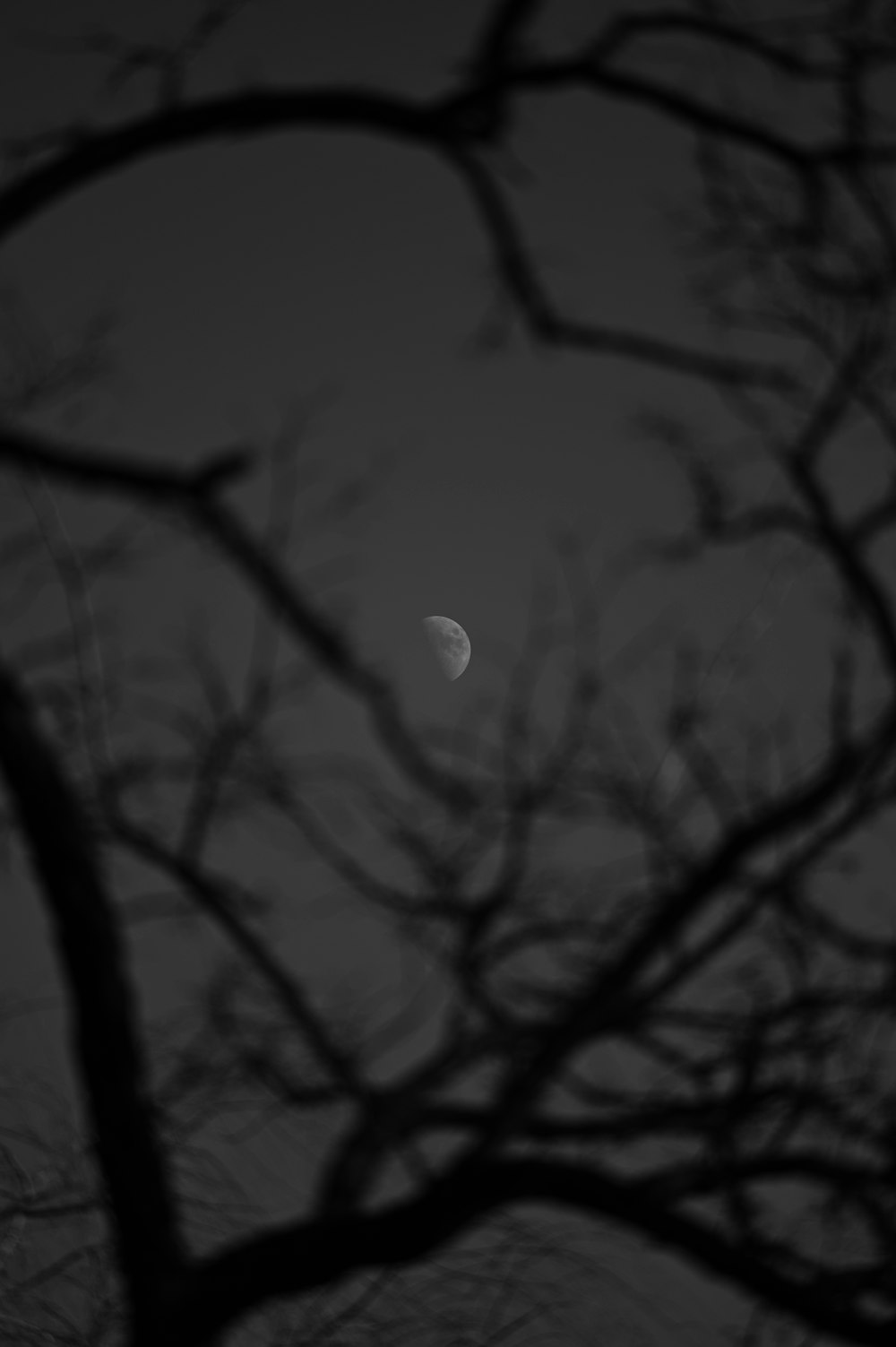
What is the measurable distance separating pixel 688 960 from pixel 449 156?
2008 mm

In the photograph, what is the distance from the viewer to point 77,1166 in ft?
8.40

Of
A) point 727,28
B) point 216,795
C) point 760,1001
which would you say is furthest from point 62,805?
point 727,28

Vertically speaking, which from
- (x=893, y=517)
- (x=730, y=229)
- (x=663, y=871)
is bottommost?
(x=663, y=871)

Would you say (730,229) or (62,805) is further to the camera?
(730,229)

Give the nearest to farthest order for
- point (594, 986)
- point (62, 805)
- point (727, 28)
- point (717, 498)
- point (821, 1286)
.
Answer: point (594, 986)
point (821, 1286)
point (62, 805)
point (717, 498)
point (727, 28)

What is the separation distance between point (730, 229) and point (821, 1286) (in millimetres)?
2067

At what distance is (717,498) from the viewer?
9.10 feet

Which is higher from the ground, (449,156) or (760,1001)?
(449,156)

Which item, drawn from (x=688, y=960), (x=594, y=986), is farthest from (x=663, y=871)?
(x=594, y=986)

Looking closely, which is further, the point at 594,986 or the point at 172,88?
the point at 172,88

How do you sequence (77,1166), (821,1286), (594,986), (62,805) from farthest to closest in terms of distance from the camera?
(77,1166)
(62,805)
(821,1286)
(594,986)

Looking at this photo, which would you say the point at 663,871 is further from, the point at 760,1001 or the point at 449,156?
the point at 449,156

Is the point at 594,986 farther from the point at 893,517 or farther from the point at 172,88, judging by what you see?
the point at 172,88

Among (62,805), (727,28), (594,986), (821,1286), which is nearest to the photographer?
(594,986)
